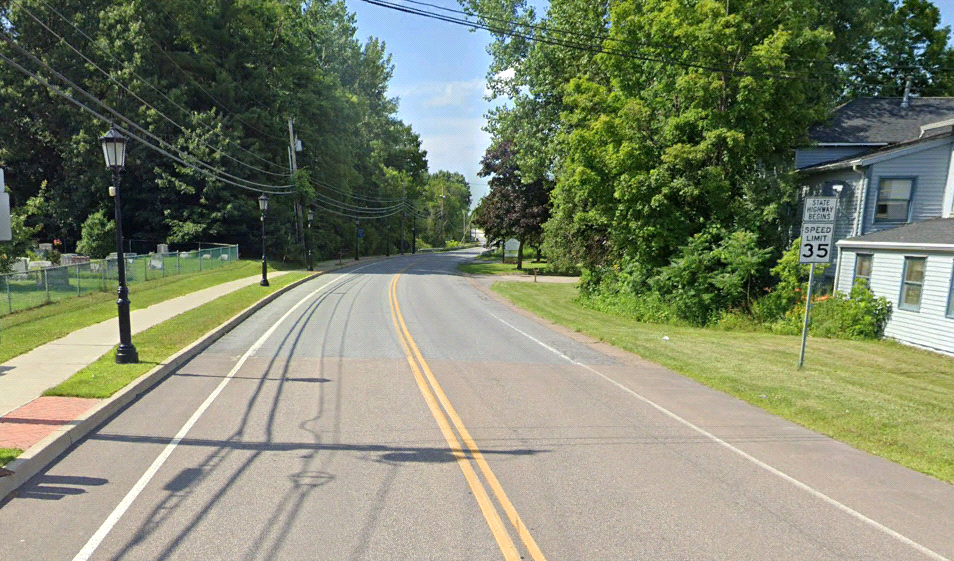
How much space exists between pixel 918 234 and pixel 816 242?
693 centimetres

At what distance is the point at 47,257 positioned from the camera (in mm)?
33188

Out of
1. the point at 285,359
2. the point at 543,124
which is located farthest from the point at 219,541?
the point at 543,124

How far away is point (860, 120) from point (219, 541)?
2513cm

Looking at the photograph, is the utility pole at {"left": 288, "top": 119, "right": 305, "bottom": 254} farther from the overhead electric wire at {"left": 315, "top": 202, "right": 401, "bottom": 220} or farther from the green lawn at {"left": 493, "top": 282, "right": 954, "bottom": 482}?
the green lawn at {"left": 493, "top": 282, "right": 954, "bottom": 482}

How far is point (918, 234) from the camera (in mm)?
14750

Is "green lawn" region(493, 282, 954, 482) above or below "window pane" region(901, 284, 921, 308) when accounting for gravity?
below

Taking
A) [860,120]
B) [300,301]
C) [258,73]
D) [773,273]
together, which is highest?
[258,73]

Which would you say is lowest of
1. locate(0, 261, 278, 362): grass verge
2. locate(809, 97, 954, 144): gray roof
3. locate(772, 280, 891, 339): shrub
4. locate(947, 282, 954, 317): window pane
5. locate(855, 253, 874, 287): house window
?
locate(0, 261, 278, 362): grass verge

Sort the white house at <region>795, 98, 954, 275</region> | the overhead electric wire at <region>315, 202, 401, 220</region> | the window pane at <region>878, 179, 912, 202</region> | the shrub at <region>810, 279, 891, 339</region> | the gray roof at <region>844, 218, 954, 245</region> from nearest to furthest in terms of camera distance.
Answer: the gray roof at <region>844, 218, 954, 245</region> < the shrub at <region>810, 279, 891, 339</region> < the white house at <region>795, 98, 954, 275</region> < the window pane at <region>878, 179, 912, 202</region> < the overhead electric wire at <region>315, 202, 401, 220</region>

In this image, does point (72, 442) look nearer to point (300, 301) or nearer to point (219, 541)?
point (219, 541)

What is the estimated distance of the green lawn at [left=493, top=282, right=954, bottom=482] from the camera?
7293mm

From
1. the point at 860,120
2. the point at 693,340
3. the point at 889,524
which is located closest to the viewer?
the point at 889,524

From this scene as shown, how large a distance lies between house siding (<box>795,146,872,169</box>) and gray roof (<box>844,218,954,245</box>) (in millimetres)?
4077

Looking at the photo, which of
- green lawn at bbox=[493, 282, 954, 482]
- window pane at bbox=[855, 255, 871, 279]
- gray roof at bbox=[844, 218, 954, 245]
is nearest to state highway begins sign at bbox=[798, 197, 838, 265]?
green lawn at bbox=[493, 282, 954, 482]
